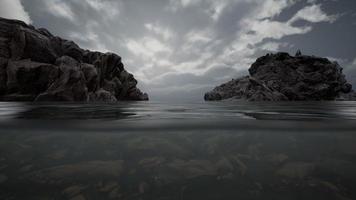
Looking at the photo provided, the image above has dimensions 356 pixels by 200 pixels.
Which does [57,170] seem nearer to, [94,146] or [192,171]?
[94,146]

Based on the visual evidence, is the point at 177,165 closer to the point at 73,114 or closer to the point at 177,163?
the point at 177,163

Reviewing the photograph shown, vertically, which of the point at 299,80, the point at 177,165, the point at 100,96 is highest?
the point at 299,80

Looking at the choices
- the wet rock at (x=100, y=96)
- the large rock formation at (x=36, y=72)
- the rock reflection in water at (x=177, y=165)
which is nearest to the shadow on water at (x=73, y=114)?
the rock reflection in water at (x=177, y=165)

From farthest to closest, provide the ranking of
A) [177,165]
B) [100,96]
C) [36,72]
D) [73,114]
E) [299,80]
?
[299,80]
[100,96]
[36,72]
[73,114]
[177,165]

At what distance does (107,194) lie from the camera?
103 inches

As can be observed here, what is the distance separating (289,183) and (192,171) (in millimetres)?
1486

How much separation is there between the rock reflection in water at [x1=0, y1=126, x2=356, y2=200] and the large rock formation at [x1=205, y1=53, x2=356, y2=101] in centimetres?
9984

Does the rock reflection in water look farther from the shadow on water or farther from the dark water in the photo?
the shadow on water

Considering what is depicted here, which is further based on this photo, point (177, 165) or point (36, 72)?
point (36, 72)

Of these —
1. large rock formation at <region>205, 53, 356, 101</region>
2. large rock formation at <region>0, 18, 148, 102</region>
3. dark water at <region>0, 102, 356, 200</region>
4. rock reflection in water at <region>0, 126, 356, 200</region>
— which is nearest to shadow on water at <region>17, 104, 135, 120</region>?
dark water at <region>0, 102, 356, 200</region>

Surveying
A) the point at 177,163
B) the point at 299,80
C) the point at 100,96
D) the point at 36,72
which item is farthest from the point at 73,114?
the point at 299,80

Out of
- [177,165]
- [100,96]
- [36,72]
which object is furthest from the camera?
[100,96]

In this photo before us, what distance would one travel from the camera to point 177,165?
3.47 m

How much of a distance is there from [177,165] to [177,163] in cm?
8
